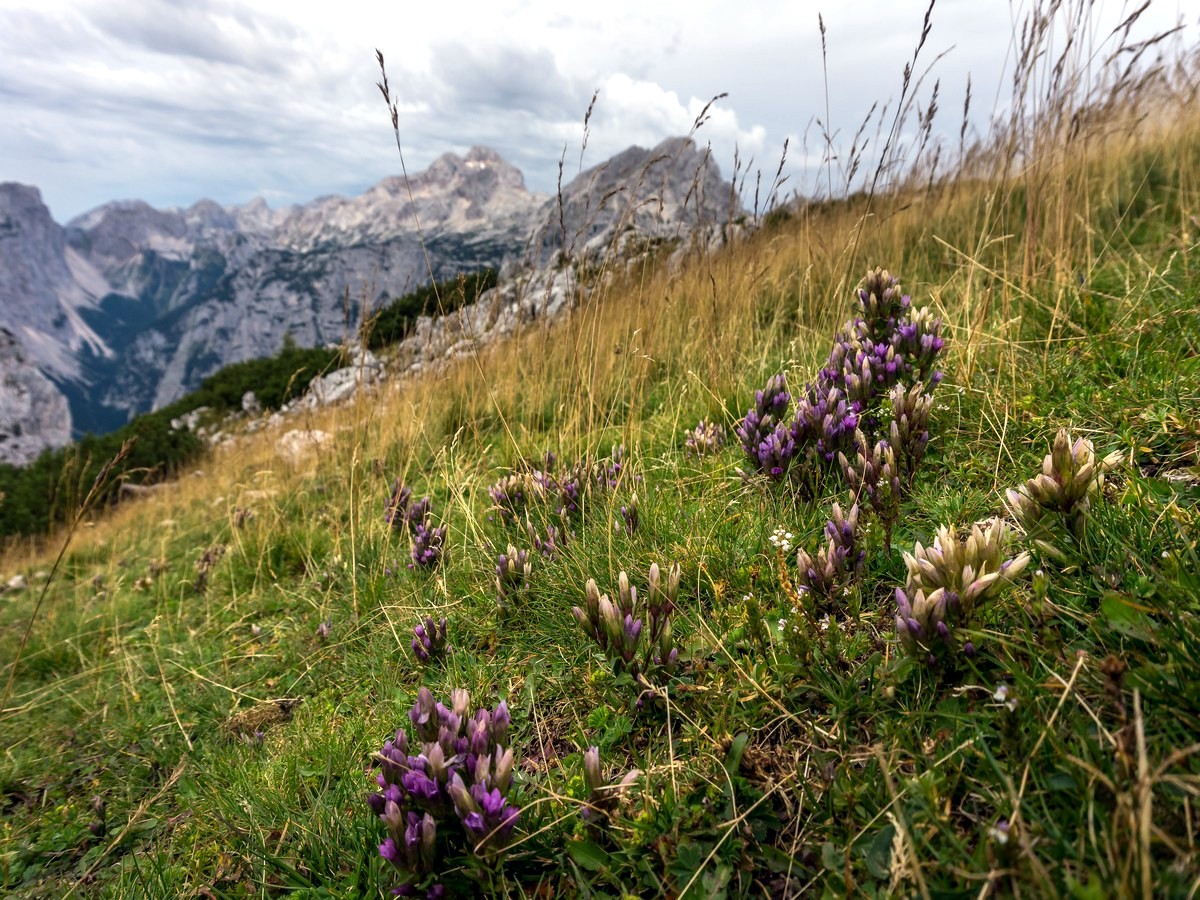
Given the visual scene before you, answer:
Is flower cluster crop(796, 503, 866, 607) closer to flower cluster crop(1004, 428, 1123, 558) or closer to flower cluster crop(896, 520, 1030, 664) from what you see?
flower cluster crop(896, 520, 1030, 664)

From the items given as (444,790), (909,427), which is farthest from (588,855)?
(909,427)

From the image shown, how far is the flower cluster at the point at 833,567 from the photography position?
1.99 meters

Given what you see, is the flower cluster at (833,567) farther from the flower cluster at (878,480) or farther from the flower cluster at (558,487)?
the flower cluster at (558,487)

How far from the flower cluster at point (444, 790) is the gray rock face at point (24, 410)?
85444 mm

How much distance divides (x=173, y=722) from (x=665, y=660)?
10.0 feet

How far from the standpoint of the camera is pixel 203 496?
9.15 metres

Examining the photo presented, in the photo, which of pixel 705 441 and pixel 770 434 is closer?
pixel 770 434

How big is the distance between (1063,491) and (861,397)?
1.12 m

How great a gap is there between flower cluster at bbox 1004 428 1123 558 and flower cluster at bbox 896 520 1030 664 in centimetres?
25

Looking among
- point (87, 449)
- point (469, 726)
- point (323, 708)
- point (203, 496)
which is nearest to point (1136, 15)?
point (469, 726)

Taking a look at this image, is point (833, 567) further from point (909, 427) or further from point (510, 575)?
point (510, 575)

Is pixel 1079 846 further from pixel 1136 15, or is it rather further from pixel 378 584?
pixel 1136 15

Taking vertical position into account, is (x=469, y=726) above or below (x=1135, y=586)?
below

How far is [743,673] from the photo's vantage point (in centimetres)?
183
